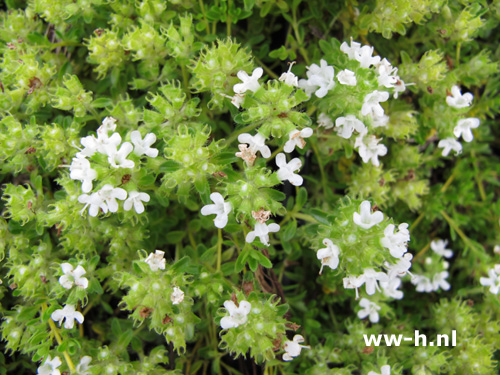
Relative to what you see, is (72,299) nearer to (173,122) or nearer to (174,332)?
(174,332)

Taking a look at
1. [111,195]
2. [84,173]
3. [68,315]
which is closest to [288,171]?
[111,195]

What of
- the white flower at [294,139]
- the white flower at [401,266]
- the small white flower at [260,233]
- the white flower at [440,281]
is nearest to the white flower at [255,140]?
the white flower at [294,139]

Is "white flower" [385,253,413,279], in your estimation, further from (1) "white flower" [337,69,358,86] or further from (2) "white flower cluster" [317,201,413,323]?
(1) "white flower" [337,69,358,86]

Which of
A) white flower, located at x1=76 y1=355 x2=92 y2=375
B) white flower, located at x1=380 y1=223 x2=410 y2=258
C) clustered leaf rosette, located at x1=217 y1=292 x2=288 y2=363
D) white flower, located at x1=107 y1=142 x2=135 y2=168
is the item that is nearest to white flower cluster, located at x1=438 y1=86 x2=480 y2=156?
white flower, located at x1=380 y1=223 x2=410 y2=258

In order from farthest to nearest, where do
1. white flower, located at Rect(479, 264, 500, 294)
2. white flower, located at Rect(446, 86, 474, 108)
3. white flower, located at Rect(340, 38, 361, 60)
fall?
white flower, located at Rect(479, 264, 500, 294) < white flower, located at Rect(446, 86, 474, 108) < white flower, located at Rect(340, 38, 361, 60)

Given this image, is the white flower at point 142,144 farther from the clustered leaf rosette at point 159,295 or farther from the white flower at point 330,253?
the white flower at point 330,253

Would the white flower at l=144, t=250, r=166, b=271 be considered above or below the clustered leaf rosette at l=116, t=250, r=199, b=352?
above
